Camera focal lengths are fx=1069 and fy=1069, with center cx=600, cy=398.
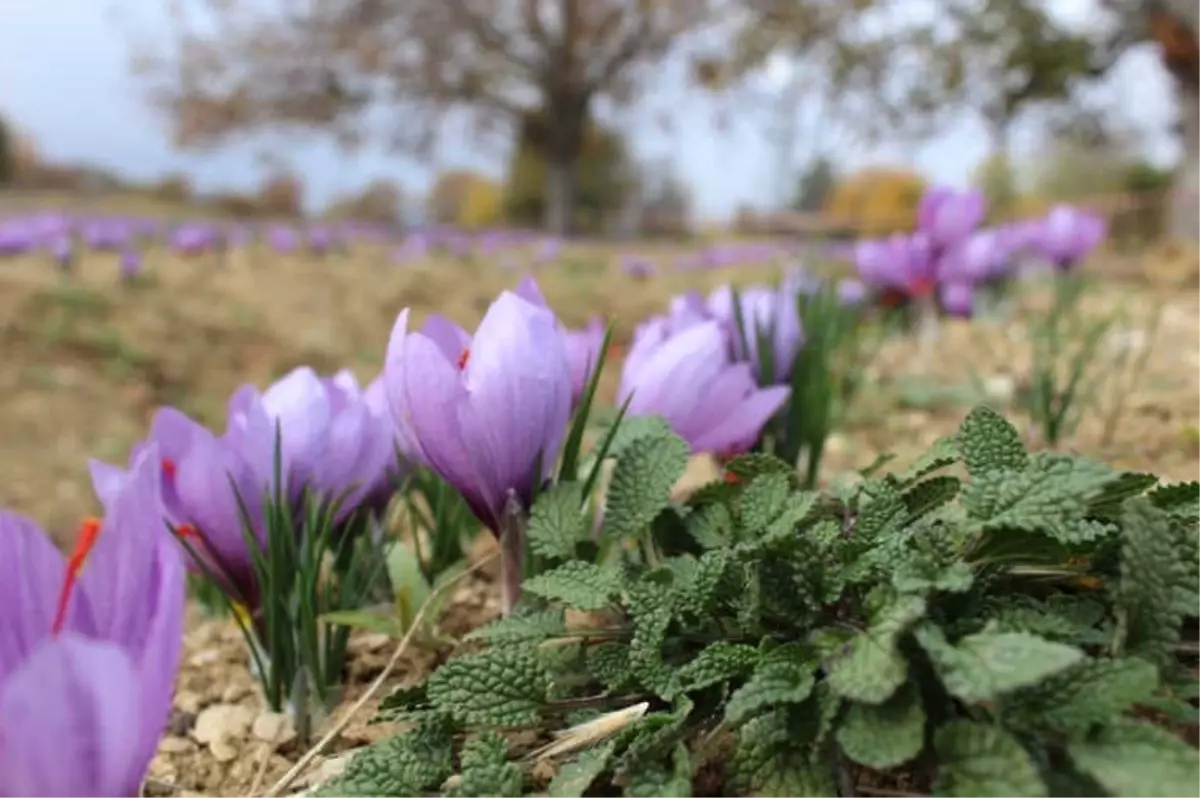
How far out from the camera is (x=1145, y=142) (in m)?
25.8

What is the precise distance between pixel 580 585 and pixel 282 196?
23.4 metres

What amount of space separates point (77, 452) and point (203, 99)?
16180 millimetres

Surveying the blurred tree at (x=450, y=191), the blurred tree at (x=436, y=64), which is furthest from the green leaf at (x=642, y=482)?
the blurred tree at (x=450, y=191)

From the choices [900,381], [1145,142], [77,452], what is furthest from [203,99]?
[1145,142]

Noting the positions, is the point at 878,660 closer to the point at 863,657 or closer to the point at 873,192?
the point at 863,657

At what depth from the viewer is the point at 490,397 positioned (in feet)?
2.77

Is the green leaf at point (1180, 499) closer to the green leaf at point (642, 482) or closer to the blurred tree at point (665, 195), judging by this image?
the green leaf at point (642, 482)

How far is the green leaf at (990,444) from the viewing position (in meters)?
0.77

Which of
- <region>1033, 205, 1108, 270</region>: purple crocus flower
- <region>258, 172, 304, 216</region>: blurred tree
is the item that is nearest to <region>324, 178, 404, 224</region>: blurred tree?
<region>258, 172, 304, 216</region>: blurred tree

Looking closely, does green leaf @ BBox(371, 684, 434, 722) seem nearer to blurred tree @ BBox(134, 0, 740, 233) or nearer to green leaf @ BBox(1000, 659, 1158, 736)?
green leaf @ BBox(1000, 659, 1158, 736)

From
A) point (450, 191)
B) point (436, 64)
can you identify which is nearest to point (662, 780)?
point (436, 64)

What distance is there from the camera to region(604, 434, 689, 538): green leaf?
884mm

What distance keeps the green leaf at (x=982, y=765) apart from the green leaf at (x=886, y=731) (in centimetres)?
2

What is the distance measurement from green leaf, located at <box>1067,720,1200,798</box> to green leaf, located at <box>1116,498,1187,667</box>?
82 millimetres
